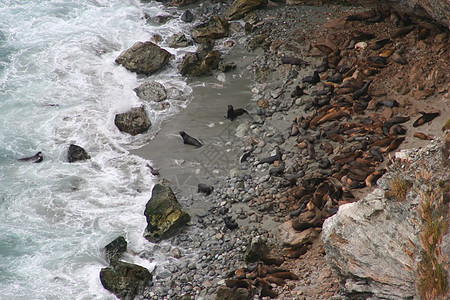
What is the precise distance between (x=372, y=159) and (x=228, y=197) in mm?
2988

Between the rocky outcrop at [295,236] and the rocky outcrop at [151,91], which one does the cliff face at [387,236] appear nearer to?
the rocky outcrop at [295,236]

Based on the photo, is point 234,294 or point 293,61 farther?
point 293,61

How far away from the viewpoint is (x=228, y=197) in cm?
1001

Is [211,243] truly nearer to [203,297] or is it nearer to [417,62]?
[203,297]

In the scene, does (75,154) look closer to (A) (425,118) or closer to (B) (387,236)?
(A) (425,118)

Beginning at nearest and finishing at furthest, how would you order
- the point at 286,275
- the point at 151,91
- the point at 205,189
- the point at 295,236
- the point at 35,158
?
the point at 286,275 → the point at 295,236 → the point at 205,189 → the point at 35,158 → the point at 151,91

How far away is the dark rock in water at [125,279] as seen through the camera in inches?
332

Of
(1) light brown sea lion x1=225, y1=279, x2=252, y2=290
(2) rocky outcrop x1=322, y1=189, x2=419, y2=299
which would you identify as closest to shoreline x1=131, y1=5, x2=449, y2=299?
(1) light brown sea lion x1=225, y1=279, x2=252, y2=290

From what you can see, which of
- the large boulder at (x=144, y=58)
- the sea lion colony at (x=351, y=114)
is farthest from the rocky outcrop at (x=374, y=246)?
the large boulder at (x=144, y=58)

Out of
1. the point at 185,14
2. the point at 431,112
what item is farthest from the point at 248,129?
the point at 185,14

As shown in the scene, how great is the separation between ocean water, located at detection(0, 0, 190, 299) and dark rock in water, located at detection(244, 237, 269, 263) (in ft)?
6.95

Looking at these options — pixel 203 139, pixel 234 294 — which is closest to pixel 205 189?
pixel 203 139

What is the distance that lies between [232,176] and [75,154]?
13.1 ft

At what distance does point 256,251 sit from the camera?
8.23 metres
